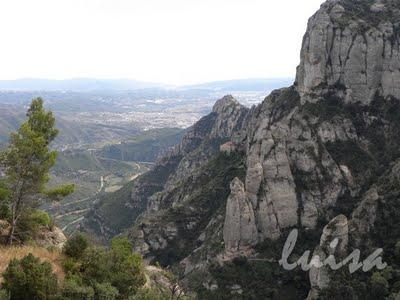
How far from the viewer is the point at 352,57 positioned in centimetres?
11562

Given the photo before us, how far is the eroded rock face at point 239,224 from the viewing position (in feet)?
315

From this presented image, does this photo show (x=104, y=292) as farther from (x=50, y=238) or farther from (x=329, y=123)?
(x=329, y=123)

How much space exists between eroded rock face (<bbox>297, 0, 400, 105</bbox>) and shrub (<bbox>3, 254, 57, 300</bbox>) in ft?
309

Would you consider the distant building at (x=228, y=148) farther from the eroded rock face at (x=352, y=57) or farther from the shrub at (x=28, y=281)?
the shrub at (x=28, y=281)

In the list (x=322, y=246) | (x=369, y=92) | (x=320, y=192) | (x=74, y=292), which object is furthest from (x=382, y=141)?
(x=74, y=292)

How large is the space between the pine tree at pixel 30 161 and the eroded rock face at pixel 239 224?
53323 millimetres

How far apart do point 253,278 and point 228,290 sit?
504 cm

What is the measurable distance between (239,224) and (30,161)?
5765cm

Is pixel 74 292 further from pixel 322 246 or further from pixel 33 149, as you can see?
pixel 322 246

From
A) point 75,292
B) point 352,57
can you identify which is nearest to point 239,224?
point 352,57

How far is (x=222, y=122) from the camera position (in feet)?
648

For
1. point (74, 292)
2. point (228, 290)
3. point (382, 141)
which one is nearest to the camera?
point (74, 292)

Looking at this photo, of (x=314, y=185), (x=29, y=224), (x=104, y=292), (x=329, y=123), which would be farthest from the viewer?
(x=329, y=123)

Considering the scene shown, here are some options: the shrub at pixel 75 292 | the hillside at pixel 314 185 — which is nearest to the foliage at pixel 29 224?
the shrub at pixel 75 292
